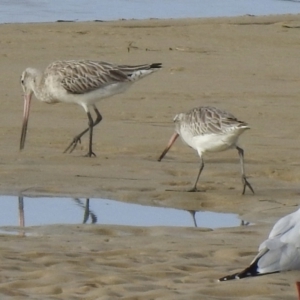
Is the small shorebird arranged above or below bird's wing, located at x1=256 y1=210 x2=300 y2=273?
below

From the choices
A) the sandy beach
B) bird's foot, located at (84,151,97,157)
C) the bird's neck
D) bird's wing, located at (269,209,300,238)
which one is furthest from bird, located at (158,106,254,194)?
bird's wing, located at (269,209,300,238)

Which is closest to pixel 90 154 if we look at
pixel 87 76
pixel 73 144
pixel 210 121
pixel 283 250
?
pixel 73 144

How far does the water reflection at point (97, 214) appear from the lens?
9.19 meters

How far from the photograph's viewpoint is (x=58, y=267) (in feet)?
24.0

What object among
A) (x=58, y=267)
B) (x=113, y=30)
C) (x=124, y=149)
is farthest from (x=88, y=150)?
(x=113, y=30)

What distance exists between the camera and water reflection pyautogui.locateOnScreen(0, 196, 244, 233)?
919cm

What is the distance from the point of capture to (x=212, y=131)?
34.7 feet

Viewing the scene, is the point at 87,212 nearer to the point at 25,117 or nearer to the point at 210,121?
the point at 210,121

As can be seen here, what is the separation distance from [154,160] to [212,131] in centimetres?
133

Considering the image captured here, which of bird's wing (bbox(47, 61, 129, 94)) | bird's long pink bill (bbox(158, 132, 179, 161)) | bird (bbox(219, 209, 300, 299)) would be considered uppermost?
bird (bbox(219, 209, 300, 299))

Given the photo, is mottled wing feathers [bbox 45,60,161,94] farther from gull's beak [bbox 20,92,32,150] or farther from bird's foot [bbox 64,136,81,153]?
bird's foot [bbox 64,136,81,153]

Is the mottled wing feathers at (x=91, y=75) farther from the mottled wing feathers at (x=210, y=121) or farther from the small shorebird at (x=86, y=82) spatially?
the mottled wing feathers at (x=210, y=121)

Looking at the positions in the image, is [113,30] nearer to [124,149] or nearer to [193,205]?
[124,149]

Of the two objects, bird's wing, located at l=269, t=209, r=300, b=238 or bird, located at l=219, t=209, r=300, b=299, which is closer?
bird, located at l=219, t=209, r=300, b=299
